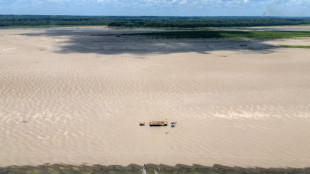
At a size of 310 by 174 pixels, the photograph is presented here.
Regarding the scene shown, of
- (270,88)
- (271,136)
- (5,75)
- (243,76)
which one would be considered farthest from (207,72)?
(5,75)

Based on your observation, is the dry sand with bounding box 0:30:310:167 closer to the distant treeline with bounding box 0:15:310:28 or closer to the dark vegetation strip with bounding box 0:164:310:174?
the dark vegetation strip with bounding box 0:164:310:174

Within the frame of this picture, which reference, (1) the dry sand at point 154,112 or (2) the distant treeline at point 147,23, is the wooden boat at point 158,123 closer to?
(1) the dry sand at point 154,112

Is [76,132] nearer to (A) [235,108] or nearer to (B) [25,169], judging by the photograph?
(B) [25,169]

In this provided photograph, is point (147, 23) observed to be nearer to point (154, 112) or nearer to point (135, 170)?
point (154, 112)

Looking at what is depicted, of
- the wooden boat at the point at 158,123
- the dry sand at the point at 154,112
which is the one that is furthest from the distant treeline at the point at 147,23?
the wooden boat at the point at 158,123

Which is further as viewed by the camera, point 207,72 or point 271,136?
point 207,72
